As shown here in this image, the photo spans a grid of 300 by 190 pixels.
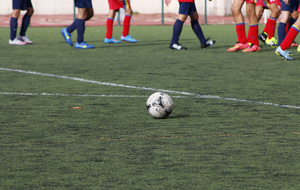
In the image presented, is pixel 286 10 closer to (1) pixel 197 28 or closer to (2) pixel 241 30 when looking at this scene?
(2) pixel 241 30

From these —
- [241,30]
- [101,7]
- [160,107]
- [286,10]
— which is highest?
[160,107]

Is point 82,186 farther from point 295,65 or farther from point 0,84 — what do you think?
point 295,65

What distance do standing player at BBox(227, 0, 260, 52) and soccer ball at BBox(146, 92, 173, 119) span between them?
5.58 m

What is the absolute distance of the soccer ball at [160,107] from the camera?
420cm

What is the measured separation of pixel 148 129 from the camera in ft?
12.7

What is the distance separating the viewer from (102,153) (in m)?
3.23

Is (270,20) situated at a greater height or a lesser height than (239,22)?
lesser

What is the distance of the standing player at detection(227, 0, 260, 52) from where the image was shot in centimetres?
950

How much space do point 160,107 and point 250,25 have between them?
5800mm

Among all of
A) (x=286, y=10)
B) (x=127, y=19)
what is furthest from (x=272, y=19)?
(x=127, y=19)

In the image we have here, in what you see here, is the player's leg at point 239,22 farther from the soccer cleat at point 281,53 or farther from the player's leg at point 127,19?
the player's leg at point 127,19

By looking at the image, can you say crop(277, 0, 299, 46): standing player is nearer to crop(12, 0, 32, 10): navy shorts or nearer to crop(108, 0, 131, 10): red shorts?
crop(108, 0, 131, 10): red shorts

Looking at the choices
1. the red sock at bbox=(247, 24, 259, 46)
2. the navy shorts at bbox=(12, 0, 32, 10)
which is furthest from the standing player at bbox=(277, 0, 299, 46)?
the navy shorts at bbox=(12, 0, 32, 10)

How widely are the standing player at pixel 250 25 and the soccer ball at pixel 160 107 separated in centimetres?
558
